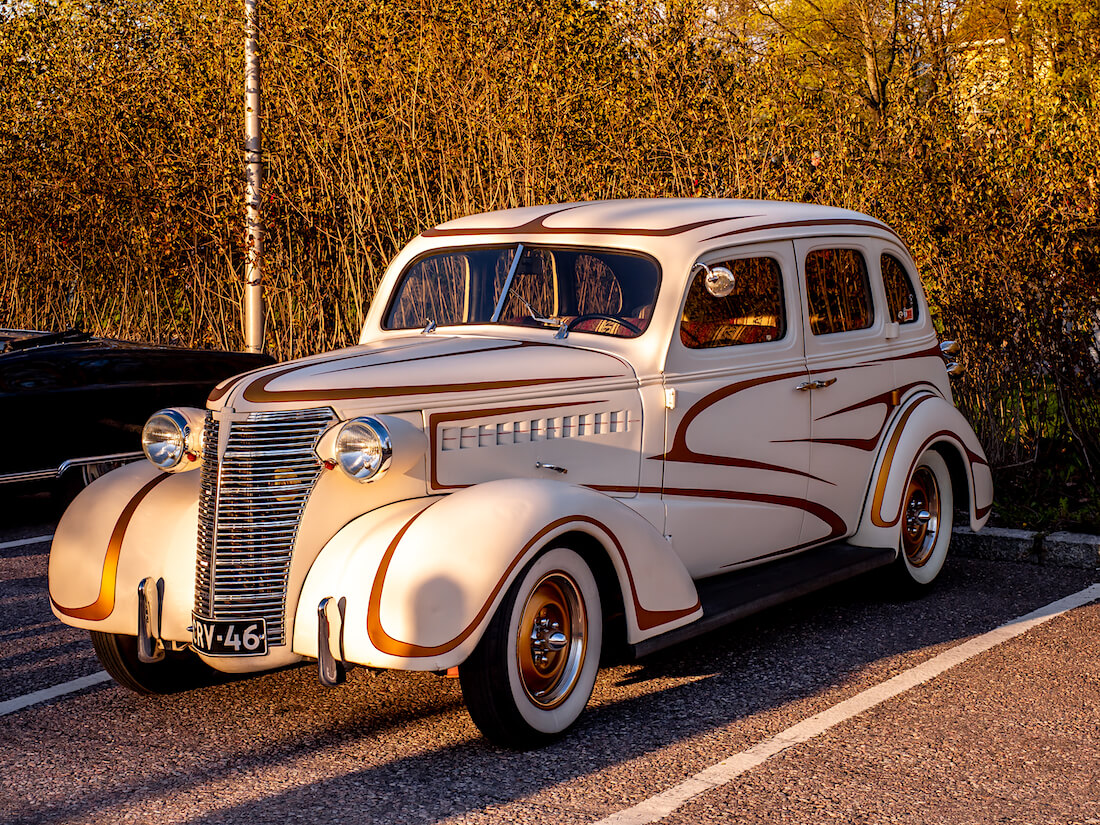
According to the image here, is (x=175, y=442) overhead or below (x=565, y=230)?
below

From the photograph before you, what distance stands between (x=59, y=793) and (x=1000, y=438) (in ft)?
21.8

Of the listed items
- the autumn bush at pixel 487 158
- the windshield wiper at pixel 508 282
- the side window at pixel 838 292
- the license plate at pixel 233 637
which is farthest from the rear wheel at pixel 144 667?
the autumn bush at pixel 487 158

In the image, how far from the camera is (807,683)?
509 centimetres

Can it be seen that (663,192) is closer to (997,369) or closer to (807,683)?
(997,369)

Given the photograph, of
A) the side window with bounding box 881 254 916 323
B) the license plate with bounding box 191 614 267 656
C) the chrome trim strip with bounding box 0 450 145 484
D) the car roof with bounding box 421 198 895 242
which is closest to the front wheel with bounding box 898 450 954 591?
the side window with bounding box 881 254 916 323

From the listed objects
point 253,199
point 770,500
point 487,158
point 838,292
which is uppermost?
point 487,158

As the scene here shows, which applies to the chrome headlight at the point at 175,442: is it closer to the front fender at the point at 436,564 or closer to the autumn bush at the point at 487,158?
the front fender at the point at 436,564

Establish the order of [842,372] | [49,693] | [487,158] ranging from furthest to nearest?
[487,158] < [842,372] < [49,693]

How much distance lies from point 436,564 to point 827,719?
1596 mm

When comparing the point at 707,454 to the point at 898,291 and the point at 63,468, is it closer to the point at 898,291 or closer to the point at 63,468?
the point at 898,291

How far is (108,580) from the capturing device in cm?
464

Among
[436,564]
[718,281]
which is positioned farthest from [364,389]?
[718,281]

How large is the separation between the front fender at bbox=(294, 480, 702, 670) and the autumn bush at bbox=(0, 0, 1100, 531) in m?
4.41

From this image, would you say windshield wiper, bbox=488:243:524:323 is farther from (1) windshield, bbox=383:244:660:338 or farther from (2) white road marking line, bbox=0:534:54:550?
(2) white road marking line, bbox=0:534:54:550
